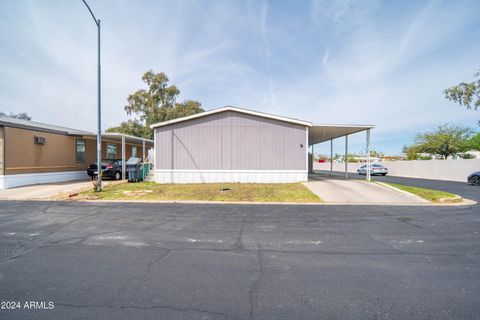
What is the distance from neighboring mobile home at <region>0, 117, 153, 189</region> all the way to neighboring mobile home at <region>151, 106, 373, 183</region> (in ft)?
17.8

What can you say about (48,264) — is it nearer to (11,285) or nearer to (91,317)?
(11,285)

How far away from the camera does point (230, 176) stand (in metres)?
14.2

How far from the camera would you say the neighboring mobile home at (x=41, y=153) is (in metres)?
12.5

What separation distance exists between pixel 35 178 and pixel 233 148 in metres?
11.9

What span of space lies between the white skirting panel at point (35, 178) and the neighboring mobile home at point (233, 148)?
695 centimetres

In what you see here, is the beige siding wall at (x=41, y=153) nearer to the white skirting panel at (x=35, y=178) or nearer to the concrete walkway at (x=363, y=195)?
the white skirting panel at (x=35, y=178)

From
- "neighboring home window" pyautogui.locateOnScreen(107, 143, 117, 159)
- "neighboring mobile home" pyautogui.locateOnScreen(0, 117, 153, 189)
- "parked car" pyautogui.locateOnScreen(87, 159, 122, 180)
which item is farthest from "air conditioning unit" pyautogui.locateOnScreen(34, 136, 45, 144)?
"neighboring home window" pyautogui.locateOnScreen(107, 143, 117, 159)

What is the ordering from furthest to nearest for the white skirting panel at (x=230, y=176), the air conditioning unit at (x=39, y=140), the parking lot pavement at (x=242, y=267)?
the white skirting panel at (x=230, y=176) → the air conditioning unit at (x=39, y=140) → the parking lot pavement at (x=242, y=267)

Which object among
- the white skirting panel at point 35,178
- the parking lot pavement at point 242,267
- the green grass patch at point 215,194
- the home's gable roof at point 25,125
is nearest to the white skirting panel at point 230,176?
the green grass patch at point 215,194

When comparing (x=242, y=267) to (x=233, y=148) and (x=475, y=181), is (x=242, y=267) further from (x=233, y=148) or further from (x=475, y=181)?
(x=475, y=181)

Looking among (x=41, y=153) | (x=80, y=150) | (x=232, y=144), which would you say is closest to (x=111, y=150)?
(x=80, y=150)

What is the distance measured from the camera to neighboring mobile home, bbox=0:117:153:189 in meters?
12.5

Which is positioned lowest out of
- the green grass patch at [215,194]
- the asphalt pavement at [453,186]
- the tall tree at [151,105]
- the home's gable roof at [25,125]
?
the asphalt pavement at [453,186]

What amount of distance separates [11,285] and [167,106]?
1248 inches
